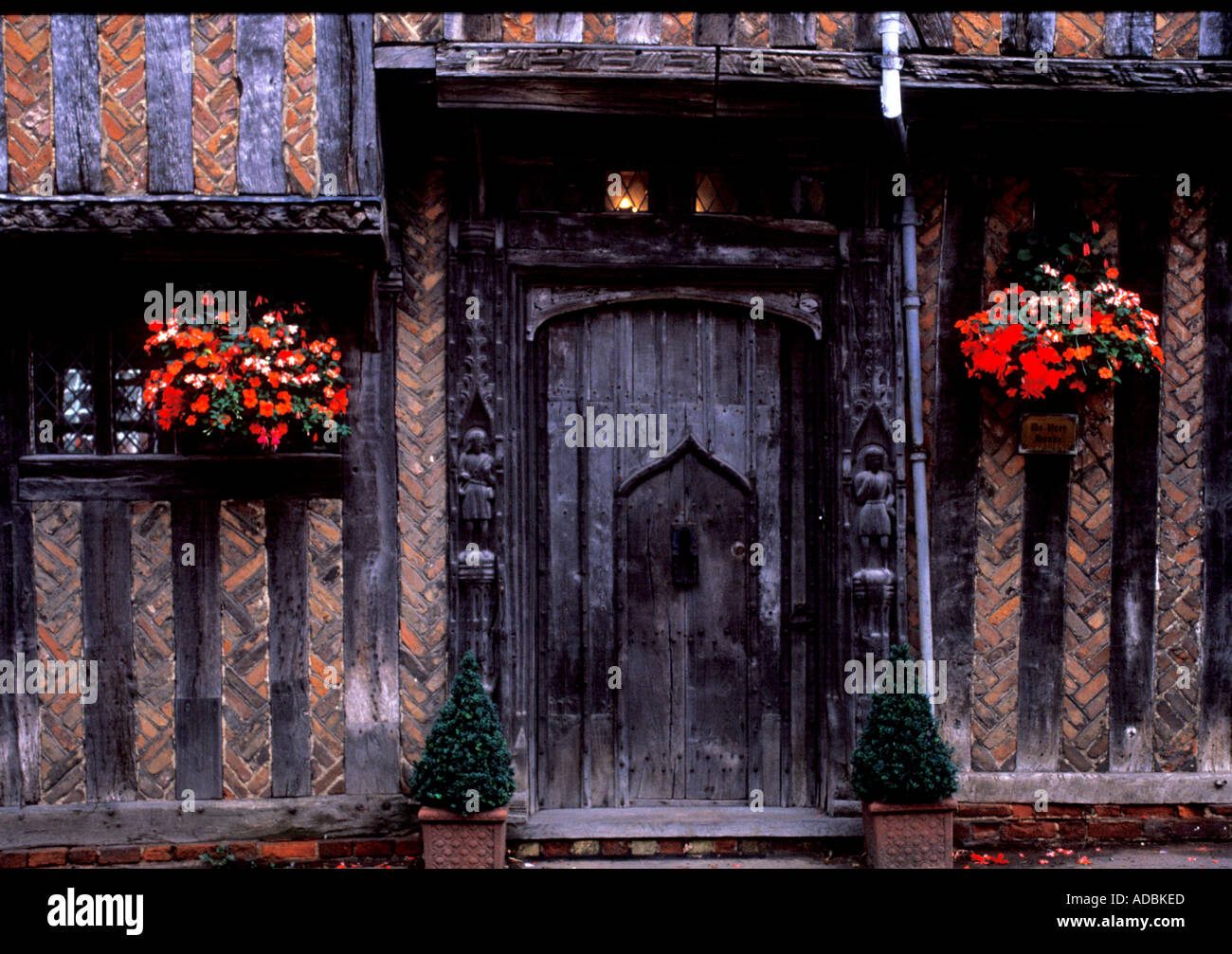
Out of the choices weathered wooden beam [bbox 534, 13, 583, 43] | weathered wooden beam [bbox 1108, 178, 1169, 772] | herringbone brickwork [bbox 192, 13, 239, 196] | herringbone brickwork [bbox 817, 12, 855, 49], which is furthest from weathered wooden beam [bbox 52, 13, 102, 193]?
weathered wooden beam [bbox 1108, 178, 1169, 772]

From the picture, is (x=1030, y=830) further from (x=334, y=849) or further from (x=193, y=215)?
(x=193, y=215)

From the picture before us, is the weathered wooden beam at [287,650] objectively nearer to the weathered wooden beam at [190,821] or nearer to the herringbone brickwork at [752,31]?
the weathered wooden beam at [190,821]

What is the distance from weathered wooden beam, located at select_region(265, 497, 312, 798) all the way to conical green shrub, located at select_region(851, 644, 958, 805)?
9.44 feet

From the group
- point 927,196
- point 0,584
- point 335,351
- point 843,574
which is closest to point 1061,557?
point 843,574

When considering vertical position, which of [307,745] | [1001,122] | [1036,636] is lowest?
[307,745]

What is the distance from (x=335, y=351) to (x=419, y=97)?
1362 mm

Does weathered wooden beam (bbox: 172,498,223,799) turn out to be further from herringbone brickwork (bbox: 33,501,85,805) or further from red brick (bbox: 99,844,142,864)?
herringbone brickwork (bbox: 33,501,85,805)

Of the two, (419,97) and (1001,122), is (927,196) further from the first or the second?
(419,97)

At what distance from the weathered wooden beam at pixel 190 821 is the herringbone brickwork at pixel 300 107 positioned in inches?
123

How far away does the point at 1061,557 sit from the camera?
573 cm

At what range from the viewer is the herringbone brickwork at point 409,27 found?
524cm

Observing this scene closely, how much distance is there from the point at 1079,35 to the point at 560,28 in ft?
8.94

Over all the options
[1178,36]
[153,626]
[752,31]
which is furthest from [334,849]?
[1178,36]

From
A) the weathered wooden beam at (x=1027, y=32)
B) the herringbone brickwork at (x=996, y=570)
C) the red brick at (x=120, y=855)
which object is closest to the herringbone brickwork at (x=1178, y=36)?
the weathered wooden beam at (x=1027, y=32)
